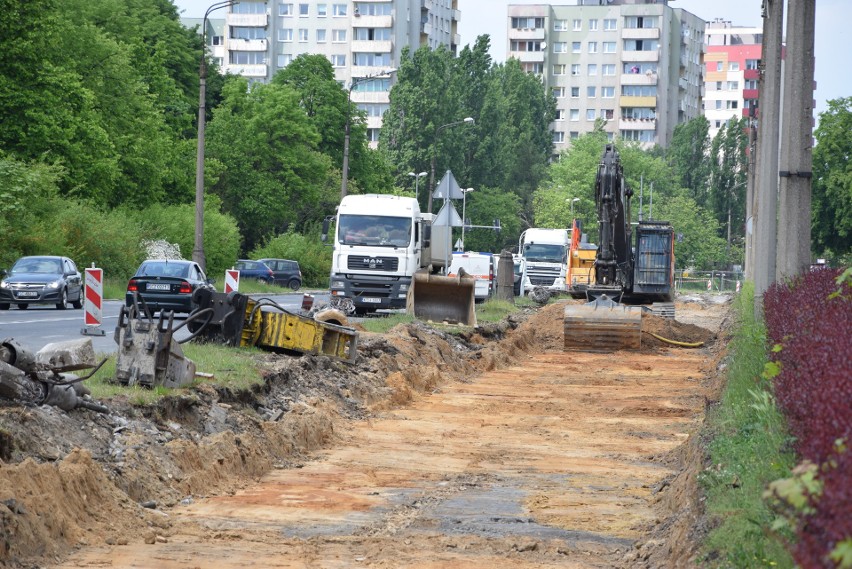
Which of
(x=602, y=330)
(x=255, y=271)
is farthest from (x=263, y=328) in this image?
(x=255, y=271)

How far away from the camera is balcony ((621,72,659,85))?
157m

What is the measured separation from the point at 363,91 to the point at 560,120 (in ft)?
110

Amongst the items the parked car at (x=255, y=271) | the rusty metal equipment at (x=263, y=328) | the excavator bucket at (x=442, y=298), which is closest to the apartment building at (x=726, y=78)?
the parked car at (x=255, y=271)

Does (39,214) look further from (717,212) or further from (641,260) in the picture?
(717,212)

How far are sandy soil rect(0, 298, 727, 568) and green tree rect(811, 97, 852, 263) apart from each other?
60.6 m

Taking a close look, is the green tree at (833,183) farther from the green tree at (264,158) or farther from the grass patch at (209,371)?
the grass patch at (209,371)

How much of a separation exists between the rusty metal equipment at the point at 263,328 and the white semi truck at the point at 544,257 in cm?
4634

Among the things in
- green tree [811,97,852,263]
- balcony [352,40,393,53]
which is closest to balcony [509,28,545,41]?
balcony [352,40,393,53]

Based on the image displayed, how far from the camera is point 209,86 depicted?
88688 mm

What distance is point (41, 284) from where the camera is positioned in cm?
3762

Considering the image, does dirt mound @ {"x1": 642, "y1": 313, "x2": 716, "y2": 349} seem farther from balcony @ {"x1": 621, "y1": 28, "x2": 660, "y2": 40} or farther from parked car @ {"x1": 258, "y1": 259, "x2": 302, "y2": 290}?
balcony @ {"x1": 621, "y1": 28, "x2": 660, "y2": 40}

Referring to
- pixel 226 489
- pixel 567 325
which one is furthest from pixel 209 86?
pixel 226 489

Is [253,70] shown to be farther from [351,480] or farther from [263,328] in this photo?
[351,480]

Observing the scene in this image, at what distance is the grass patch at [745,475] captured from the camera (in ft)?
23.8
